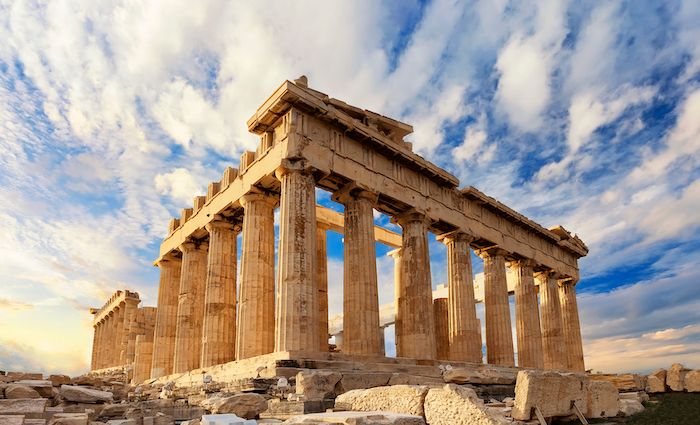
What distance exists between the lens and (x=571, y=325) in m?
34.4

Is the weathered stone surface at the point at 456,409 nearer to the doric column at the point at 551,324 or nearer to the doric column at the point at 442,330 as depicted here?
the doric column at the point at 442,330

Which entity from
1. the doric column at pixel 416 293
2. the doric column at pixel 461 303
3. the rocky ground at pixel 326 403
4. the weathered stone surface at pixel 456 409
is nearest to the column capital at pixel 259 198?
the doric column at pixel 416 293

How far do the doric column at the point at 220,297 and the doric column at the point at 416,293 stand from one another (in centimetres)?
694

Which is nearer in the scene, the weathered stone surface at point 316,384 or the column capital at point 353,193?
the weathered stone surface at point 316,384

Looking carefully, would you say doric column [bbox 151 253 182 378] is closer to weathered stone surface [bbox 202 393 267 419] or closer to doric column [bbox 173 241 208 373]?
doric column [bbox 173 241 208 373]

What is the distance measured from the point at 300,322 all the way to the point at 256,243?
425 centimetres

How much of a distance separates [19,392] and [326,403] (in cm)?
632

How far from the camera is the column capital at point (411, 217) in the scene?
22500 millimetres

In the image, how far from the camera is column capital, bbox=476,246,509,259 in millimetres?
27578

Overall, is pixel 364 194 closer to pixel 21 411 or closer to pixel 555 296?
pixel 21 411

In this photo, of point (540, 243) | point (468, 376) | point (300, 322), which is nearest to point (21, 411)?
point (300, 322)

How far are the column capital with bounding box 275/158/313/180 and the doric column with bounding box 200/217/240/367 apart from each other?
239 inches

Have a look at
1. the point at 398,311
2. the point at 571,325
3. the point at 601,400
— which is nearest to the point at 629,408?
the point at 601,400

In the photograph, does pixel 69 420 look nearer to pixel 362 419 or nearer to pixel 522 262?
pixel 362 419
